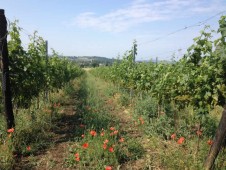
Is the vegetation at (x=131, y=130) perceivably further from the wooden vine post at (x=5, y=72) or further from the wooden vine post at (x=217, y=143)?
the wooden vine post at (x=5, y=72)

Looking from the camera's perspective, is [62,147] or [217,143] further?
[62,147]

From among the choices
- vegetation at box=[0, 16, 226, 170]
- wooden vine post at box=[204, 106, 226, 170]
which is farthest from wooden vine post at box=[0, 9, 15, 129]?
wooden vine post at box=[204, 106, 226, 170]

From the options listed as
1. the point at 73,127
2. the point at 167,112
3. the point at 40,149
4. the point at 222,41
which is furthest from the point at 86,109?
the point at 222,41

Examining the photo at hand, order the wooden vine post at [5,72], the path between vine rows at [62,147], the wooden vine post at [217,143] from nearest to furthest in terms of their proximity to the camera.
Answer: the wooden vine post at [217,143] < the path between vine rows at [62,147] < the wooden vine post at [5,72]

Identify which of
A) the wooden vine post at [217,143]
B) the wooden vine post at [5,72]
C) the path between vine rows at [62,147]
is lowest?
the path between vine rows at [62,147]

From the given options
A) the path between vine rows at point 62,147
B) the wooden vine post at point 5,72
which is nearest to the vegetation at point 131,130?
the path between vine rows at point 62,147

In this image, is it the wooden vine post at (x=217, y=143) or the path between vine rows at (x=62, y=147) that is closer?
the wooden vine post at (x=217, y=143)

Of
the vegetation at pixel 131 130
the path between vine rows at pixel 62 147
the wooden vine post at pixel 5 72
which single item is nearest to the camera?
the vegetation at pixel 131 130

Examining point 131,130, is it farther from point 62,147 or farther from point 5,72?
point 5,72

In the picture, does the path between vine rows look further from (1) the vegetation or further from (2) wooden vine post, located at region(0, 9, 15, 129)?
(2) wooden vine post, located at region(0, 9, 15, 129)

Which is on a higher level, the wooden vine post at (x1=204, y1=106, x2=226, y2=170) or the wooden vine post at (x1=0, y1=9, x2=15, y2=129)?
the wooden vine post at (x1=0, y1=9, x2=15, y2=129)

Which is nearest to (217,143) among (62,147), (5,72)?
(62,147)

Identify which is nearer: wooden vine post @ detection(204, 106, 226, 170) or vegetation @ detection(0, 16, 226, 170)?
wooden vine post @ detection(204, 106, 226, 170)

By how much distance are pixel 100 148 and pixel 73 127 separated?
97.6 inches
